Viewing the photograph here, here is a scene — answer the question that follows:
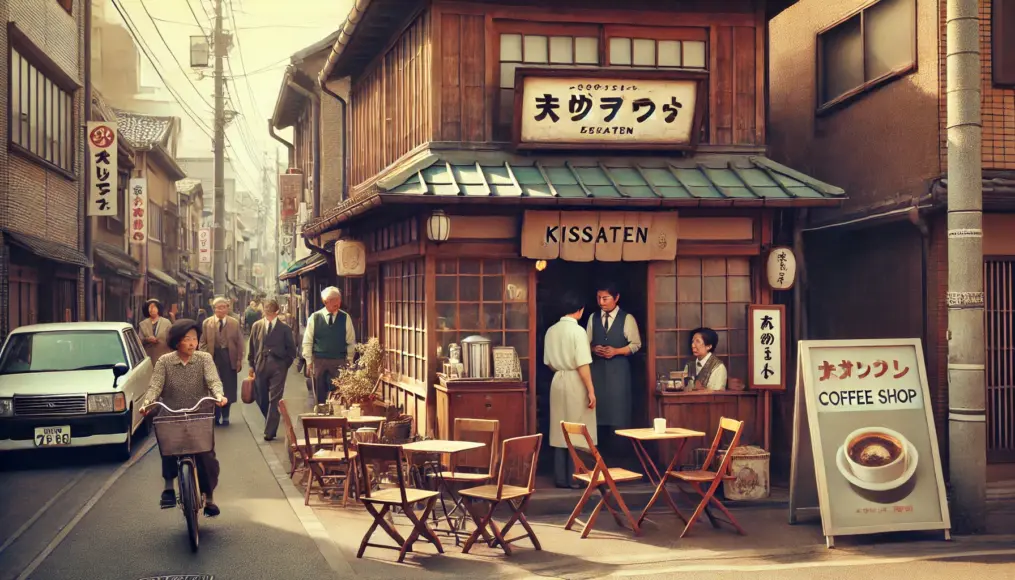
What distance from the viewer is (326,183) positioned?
2434 centimetres

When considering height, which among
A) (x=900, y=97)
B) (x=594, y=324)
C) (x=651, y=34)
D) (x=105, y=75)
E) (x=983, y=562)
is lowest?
(x=983, y=562)

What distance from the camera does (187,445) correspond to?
8.80 m

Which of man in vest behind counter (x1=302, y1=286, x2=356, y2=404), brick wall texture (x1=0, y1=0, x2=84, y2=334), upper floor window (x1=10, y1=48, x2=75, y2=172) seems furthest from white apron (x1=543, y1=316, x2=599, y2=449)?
upper floor window (x1=10, y1=48, x2=75, y2=172)

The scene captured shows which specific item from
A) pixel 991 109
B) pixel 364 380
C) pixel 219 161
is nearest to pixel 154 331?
pixel 364 380

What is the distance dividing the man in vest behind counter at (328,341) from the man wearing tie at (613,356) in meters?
4.22

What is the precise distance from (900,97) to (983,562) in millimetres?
6342

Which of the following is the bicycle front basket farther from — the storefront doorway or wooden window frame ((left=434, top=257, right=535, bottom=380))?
the storefront doorway

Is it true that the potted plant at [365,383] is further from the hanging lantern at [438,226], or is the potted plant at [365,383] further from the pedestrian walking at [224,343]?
the pedestrian walking at [224,343]

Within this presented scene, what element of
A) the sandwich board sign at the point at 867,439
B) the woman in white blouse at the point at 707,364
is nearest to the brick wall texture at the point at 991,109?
the sandwich board sign at the point at 867,439

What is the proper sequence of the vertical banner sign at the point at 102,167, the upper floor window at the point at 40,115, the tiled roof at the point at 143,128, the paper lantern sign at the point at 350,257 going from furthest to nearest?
the tiled roof at the point at 143,128
the vertical banner sign at the point at 102,167
the upper floor window at the point at 40,115
the paper lantern sign at the point at 350,257

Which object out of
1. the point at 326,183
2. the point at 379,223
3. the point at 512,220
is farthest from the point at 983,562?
the point at 326,183

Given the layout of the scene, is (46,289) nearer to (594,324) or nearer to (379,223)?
(379,223)

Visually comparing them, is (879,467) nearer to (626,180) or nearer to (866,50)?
(626,180)

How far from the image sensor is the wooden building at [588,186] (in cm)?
1137
